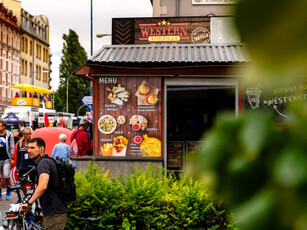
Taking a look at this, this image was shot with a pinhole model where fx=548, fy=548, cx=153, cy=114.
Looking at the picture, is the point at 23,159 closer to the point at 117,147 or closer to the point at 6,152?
the point at 6,152

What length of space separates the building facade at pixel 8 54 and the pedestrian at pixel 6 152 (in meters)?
54.4

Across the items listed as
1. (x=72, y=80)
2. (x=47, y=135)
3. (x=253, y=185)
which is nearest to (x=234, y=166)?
(x=253, y=185)

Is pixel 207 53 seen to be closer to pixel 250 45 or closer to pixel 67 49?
pixel 250 45

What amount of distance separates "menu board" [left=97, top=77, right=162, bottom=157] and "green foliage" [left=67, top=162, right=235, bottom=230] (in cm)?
369

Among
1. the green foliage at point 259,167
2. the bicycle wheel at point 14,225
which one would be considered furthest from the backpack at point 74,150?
the green foliage at point 259,167

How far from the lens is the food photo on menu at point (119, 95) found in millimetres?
11078

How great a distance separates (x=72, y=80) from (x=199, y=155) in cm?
7949

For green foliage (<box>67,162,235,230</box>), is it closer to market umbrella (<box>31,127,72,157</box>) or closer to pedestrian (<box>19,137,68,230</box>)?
pedestrian (<box>19,137,68,230</box>)

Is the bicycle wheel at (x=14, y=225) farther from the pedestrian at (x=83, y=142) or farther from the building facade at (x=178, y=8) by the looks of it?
the building facade at (x=178, y=8)

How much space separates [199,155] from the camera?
48 centimetres

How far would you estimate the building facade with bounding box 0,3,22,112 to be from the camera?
230 feet

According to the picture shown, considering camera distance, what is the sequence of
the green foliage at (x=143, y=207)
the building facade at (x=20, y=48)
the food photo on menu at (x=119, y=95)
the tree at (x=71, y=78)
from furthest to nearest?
the tree at (x=71, y=78) → the building facade at (x=20, y=48) → the food photo on menu at (x=119, y=95) → the green foliage at (x=143, y=207)

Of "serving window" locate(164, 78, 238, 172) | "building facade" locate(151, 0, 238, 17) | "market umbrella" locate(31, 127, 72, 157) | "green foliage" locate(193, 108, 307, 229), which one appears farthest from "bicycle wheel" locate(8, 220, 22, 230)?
"building facade" locate(151, 0, 238, 17)

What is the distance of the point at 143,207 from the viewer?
6836mm
